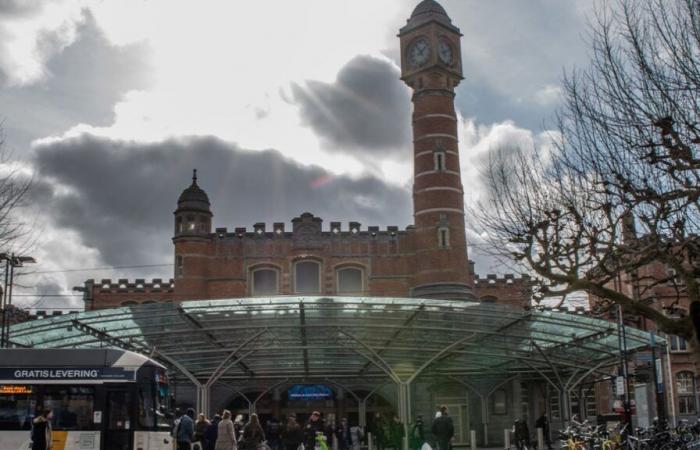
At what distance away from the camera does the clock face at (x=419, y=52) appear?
41.2 m

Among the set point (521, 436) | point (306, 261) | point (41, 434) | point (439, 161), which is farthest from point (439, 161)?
point (41, 434)

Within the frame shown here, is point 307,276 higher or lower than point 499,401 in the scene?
higher

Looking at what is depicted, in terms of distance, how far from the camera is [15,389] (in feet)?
53.9

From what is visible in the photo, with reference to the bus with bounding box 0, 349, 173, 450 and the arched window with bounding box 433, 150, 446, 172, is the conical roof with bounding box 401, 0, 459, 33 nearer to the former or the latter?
the arched window with bounding box 433, 150, 446, 172

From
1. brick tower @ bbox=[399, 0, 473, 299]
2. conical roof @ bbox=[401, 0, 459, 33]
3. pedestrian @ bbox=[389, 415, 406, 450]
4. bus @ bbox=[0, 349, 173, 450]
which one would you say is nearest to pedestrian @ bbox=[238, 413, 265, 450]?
bus @ bbox=[0, 349, 173, 450]

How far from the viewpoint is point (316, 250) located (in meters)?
43.0

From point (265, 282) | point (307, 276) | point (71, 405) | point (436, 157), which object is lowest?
point (71, 405)

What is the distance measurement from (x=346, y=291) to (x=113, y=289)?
42.1 ft

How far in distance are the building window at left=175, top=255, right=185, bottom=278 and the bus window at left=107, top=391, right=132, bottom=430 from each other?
2582cm

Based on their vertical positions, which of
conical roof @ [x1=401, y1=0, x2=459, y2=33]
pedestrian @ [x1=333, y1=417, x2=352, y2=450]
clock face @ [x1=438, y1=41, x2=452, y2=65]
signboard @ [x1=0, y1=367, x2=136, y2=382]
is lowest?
pedestrian @ [x1=333, y1=417, x2=352, y2=450]

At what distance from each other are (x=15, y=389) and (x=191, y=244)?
84.9 ft

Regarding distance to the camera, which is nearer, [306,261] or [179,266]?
[179,266]

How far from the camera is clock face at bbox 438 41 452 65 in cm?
4112

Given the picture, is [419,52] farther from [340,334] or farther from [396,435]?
[396,435]
